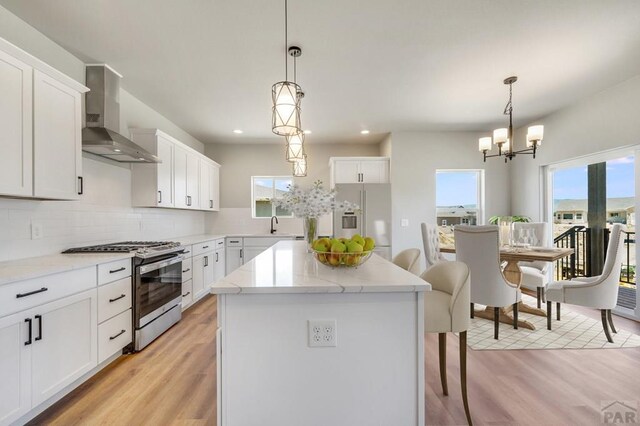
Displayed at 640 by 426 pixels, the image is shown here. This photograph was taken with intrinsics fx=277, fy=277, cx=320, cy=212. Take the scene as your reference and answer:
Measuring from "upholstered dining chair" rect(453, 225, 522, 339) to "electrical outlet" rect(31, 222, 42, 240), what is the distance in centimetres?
371

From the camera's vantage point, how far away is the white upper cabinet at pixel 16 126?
1716 millimetres

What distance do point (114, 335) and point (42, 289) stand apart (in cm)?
80

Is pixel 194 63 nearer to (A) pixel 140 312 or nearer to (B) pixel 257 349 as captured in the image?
(A) pixel 140 312

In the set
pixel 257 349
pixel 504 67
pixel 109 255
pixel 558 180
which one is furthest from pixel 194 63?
pixel 558 180

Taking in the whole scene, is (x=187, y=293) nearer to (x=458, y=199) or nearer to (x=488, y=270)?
(x=488, y=270)

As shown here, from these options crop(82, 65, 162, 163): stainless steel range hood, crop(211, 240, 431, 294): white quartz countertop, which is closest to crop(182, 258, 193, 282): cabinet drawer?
crop(82, 65, 162, 163): stainless steel range hood

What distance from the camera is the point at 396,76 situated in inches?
116

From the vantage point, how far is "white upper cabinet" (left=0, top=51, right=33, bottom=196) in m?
1.72

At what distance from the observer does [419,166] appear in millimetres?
4883

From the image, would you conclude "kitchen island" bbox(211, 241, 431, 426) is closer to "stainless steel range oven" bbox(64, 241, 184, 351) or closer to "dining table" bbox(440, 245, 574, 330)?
"stainless steel range oven" bbox(64, 241, 184, 351)

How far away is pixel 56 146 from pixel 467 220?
18.4 ft

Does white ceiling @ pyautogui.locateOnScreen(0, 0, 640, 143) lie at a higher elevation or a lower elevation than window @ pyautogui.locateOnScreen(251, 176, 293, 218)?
higher

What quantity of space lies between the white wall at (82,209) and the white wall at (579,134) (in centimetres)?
567

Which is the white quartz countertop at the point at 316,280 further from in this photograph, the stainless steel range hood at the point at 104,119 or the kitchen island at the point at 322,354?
the stainless steel range hood at the point at 104,119
